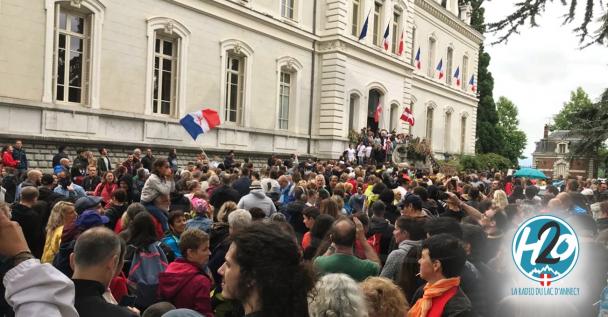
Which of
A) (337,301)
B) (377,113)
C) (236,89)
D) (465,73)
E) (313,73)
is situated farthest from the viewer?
(465,73)

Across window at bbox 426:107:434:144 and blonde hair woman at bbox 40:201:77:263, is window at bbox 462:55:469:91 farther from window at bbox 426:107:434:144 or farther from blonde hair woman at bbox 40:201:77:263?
blonde hair woman at bbox 40:201:77:263

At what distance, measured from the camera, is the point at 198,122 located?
15.9 meters

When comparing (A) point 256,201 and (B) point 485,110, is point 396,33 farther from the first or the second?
(A) point 256,201

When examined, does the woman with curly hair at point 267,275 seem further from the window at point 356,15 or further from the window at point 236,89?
the window at point 356,15

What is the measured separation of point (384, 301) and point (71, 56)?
1507 centimetres

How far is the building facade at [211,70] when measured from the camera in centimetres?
1406

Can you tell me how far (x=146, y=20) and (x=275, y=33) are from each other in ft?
22.5

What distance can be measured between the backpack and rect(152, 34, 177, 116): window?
1423 cm

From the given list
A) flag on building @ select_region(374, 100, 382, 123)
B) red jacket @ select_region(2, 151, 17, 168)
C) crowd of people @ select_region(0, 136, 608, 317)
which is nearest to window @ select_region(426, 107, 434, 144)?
flag on building @ select_region(374, 100, 382, 123)

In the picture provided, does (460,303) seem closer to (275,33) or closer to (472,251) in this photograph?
(472,251)

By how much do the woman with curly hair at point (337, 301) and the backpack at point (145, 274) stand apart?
2.04m

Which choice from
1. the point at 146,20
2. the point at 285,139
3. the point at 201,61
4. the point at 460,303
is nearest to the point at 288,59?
the point at 285,139

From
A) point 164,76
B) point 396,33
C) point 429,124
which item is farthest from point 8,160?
point 429,124

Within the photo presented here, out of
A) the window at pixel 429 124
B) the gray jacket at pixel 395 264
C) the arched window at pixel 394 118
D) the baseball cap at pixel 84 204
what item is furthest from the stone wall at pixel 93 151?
the window at pixel 429 124
